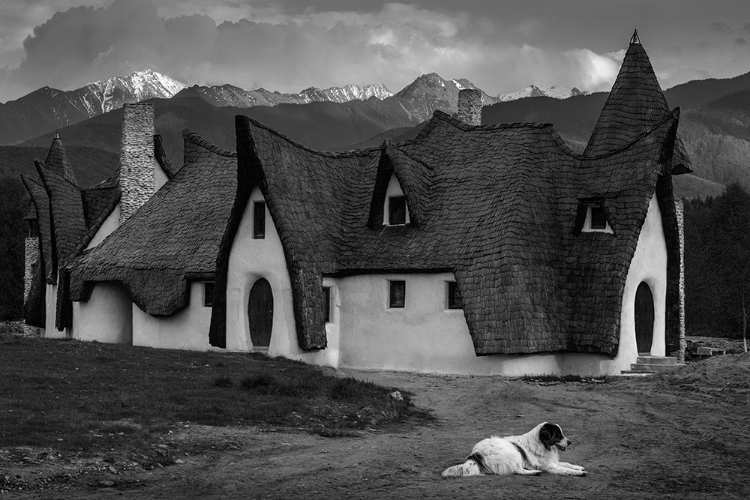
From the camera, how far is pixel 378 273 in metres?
33.0

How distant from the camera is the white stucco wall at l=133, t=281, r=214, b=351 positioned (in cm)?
3591

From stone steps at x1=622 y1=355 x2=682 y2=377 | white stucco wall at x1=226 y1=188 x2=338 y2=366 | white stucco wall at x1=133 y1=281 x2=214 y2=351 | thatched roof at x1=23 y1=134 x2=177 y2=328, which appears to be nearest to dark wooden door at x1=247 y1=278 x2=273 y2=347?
white stucco wall at x1=226 y1=188 x2=338 y2=366

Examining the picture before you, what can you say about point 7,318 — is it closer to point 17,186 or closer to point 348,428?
point 17,186

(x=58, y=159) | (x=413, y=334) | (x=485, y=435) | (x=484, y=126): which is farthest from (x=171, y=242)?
(x=485, y=435)

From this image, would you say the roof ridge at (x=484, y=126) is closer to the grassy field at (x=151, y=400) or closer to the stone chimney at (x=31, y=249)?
the grassy field at (x=151, y=400)

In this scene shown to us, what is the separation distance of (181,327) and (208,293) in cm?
157

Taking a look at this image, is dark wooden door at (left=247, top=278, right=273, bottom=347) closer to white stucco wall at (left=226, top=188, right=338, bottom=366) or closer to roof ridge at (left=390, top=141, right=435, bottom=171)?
white stucco wall at (left=226, top=188, right=338, bottom=366)

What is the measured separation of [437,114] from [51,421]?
74.2ft

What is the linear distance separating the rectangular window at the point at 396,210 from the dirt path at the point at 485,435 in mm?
10107

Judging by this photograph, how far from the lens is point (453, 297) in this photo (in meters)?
31.8

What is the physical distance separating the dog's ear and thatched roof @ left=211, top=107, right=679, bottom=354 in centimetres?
1365

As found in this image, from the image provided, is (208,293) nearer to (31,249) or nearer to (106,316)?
(106,316)

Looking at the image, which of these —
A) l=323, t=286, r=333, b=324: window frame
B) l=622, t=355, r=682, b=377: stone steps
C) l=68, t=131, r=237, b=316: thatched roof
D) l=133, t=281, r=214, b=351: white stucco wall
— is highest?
l=68, t=131, r=237, b=316: thatched roof

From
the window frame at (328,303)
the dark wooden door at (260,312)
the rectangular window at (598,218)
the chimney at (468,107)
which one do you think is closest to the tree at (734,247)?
the chimney at (468,107)
